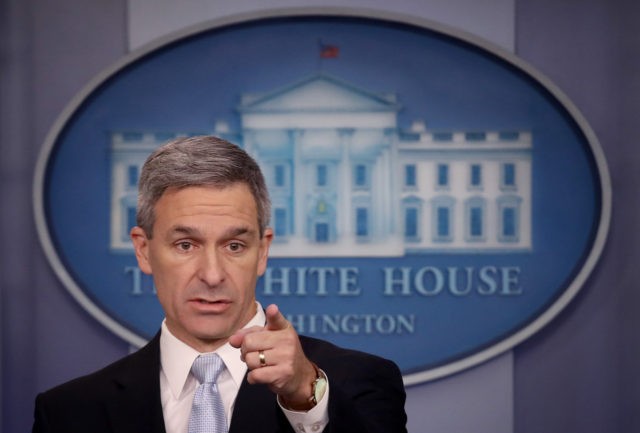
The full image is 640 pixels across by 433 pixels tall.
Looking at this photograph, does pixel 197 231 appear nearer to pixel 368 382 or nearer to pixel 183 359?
pixel 183 359

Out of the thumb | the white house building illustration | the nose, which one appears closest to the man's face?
the nose

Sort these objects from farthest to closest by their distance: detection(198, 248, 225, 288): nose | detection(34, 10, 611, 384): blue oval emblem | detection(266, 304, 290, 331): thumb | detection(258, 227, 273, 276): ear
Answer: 1. detection(34, 10, 611, 384): blue oval emblem
2. detection(258, 227, 273, 276): ear
3. detection(198, 248, 225, 288): nose
4. detection(266, 304, 290, 331): thumb

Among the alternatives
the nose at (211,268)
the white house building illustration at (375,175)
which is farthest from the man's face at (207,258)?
the white house building illustration at (375,175)

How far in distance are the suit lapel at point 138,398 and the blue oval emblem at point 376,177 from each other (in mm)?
997

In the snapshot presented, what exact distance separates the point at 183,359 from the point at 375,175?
46.9 inches

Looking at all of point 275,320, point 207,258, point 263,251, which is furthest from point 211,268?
point 275,320

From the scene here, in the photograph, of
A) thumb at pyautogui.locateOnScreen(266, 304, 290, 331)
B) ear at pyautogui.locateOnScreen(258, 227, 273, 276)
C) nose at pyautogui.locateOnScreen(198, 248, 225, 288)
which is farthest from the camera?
ear at pyautogui.locateOnScreen(258, 227, 273, 276)

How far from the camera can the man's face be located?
1504 millimetres

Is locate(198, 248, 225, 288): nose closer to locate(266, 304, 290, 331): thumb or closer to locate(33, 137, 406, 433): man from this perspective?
locate(33, 137, 406, 433): man

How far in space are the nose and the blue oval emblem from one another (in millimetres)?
1131

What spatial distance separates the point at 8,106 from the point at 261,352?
1.71m

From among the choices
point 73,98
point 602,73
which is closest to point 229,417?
point 73,98

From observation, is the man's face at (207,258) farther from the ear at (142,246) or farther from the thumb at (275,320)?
the thumb at (275,320)

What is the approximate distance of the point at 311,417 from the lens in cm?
130
